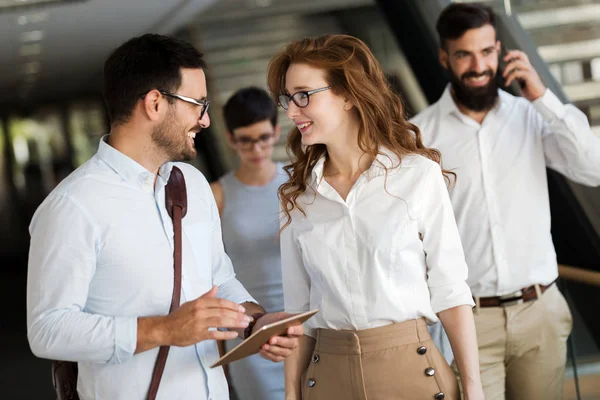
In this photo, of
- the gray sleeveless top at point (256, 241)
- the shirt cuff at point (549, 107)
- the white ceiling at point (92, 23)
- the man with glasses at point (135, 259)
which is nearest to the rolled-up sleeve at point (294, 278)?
the man with glasses at point (135, 259)

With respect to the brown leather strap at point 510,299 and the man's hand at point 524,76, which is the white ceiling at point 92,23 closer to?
the man's hand at point 524,76

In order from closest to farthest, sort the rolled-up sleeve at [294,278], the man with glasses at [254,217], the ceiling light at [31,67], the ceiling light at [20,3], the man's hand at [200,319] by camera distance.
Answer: the man's hand at [200,319] → the rolled-up sleeve at [294,278] → the man with glasses at [254,217] → the ceiling light at [20,3] → the ceiling light at [31,67]

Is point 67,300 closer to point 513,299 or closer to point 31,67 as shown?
point 513,299

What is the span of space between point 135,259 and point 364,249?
73 centimetres

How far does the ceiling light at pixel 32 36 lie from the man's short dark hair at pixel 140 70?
8.32 meters

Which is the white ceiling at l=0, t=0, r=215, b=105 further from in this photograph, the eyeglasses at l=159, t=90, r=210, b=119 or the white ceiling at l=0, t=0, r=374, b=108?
the eyeglasses at l=159, t=90, r=210, b=119

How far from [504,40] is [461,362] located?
10.2ft

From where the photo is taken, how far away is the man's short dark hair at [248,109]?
14.2 feet

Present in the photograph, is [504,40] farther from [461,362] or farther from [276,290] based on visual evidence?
[461,362]

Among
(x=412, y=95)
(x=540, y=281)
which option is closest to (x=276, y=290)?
(x=540, y=281)

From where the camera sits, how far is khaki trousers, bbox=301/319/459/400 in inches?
106

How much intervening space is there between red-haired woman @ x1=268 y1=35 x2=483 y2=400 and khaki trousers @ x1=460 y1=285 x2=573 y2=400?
0.93m

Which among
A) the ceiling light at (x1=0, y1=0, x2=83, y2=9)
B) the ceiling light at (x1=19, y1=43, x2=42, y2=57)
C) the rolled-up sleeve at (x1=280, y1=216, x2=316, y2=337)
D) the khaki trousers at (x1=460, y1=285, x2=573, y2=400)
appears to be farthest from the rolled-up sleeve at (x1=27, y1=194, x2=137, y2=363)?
the ceiling light at (x1=19, y1=43, x2=42, y2=57)

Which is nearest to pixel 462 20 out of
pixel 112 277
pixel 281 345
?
pixel 281 345
